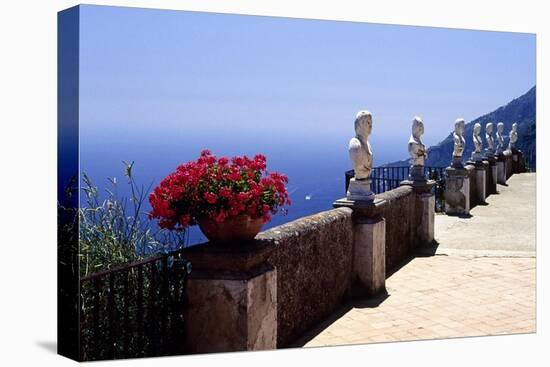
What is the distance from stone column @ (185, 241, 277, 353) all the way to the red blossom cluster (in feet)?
0.82

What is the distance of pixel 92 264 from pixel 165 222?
0.71 metres

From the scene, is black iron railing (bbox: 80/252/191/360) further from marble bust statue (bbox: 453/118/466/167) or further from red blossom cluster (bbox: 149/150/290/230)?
marble bust statue (bbox: 453/118/466/167)

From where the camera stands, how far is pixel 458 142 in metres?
13.6

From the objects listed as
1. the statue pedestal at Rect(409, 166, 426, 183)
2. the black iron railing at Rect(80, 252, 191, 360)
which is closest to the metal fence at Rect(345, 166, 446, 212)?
the statue pedestal at Rect(409, 166, 426, 183)

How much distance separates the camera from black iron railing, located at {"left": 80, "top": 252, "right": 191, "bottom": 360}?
4.33 meters

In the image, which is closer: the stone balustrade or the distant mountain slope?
the stone balustrade

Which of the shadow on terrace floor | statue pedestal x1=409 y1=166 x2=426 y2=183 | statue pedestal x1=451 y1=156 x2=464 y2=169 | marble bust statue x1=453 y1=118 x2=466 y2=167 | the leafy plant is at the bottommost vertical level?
the shadow on terrace floor

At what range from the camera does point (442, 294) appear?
7.32 meters

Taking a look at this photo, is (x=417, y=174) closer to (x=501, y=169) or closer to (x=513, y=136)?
(x=501, y=169)

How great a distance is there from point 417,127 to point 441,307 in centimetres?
432

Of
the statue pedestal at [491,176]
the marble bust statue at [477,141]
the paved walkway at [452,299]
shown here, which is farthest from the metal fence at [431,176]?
the paved walkway at [452,299]

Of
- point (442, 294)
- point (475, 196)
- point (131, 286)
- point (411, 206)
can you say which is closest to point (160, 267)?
point (131, 286)

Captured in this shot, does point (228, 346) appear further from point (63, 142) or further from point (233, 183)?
point (63, 142)

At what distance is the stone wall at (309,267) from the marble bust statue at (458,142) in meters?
7.12
